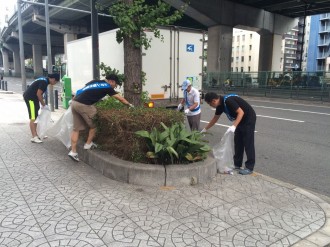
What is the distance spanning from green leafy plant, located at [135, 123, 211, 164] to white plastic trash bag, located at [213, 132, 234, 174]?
1.22 feet

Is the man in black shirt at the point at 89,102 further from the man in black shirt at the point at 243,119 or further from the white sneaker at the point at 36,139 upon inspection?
the white sneaker at the point at 36,139

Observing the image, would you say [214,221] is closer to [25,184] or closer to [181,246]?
[181,246]

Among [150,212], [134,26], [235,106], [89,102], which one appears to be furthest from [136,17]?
[150,212]

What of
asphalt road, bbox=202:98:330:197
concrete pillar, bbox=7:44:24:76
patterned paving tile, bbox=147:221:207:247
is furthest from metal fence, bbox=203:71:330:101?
concrete pillar, bbox=7:44:24:76

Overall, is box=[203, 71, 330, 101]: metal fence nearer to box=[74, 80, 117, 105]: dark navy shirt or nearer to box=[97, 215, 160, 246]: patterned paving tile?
box=[74, 80, 117, 105]: dark navy shirt

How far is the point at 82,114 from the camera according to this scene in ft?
17.6

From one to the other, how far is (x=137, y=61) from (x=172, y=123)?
1639 millimetres

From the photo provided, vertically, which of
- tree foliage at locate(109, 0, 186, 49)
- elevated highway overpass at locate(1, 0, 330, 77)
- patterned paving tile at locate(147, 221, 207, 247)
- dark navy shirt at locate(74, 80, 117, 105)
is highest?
elevated highway overpass at locate(1, 0, 330, 77)

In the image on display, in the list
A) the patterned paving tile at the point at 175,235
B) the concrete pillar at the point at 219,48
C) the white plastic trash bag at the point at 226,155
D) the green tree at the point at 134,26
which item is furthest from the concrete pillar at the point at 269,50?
the patterned paving tile at the point at 175,235

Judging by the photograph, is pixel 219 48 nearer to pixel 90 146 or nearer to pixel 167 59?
pixel 167 59

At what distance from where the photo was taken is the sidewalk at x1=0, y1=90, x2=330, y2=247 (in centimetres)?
305

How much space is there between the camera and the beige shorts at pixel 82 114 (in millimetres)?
5340

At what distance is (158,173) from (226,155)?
1322mm

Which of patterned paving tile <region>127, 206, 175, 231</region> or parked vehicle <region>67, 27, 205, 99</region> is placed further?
parked vehicle <region>67, 27, 205, 99</region>
